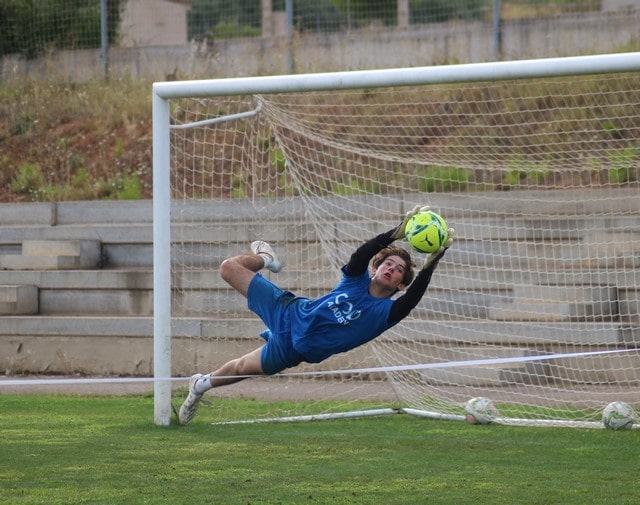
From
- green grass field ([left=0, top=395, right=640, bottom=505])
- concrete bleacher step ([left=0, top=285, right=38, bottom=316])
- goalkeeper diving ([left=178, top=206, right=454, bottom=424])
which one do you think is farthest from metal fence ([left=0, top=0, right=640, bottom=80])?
goalkeeper diving ([left=178, top=206, right=454, bottom=424])

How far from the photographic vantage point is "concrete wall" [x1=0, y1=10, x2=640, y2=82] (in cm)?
1616

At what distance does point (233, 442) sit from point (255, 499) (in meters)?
2.12

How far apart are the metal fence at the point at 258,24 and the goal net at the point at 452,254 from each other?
99.8 inches

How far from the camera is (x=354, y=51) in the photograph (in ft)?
56.9

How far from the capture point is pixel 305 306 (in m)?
7.77

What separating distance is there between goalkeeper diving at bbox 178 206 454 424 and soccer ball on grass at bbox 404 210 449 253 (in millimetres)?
91

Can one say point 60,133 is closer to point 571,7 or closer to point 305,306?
point 571,7

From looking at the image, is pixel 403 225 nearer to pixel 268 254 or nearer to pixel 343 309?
pixel 343 309

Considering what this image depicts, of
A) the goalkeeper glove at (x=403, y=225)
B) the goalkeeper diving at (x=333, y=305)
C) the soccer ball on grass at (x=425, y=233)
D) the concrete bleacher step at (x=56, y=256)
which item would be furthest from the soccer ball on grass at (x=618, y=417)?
the concrete bleacher step at (x=56, y=256)

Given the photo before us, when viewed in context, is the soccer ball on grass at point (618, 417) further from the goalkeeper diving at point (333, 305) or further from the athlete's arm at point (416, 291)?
the athlete's arm at point (416, 291)

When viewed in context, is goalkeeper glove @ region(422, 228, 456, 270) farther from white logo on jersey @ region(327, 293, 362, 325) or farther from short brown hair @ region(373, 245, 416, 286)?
white logo on jersey @ region(327, 293, 362, 325)

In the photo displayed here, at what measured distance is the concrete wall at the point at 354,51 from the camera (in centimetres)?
1616

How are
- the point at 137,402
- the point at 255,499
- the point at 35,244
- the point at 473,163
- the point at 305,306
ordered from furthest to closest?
the point at 35,244
the point at 473,163
the point at 137,402
the point at 305,306
the point at 255,499

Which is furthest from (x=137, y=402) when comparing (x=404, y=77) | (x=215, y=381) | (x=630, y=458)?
(x=630, y=458)
